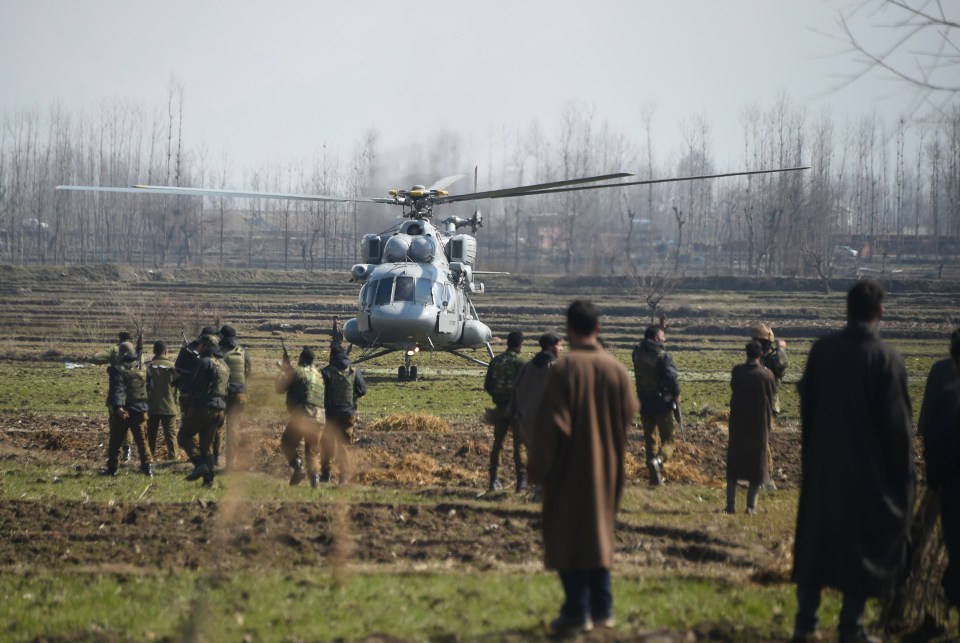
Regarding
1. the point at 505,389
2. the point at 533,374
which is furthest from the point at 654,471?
the point at 533,374

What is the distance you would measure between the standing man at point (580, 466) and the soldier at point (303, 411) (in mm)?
6973

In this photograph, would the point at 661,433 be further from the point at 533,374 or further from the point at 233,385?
Answer: the point at 233,385

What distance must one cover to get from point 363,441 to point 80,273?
53.3 m

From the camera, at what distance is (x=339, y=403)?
13195 mm

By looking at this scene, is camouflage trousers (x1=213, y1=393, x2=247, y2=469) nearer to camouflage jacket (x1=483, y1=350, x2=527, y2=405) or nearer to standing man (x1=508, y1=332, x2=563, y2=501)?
camouflage jacket (x1=483, y1=350, x2=527, y2=405)

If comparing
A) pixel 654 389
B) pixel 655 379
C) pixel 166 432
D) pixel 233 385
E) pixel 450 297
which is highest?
pixel 450 297

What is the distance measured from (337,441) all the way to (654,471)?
365 cm

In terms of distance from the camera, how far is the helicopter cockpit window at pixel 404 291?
25.9 m

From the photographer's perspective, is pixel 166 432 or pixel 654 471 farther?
pixel 166 432

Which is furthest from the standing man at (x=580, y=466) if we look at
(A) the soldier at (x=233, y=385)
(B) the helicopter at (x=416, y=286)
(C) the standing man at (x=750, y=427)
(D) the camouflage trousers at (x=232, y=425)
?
(B) the helicopter at (x=416, y=286)

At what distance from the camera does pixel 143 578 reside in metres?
8.48

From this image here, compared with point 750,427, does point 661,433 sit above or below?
below

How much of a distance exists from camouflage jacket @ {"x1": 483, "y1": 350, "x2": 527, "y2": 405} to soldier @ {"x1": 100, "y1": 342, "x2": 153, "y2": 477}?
4.50 meters

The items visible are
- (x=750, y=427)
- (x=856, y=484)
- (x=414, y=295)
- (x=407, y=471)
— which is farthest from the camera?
(x=414, y=295)
